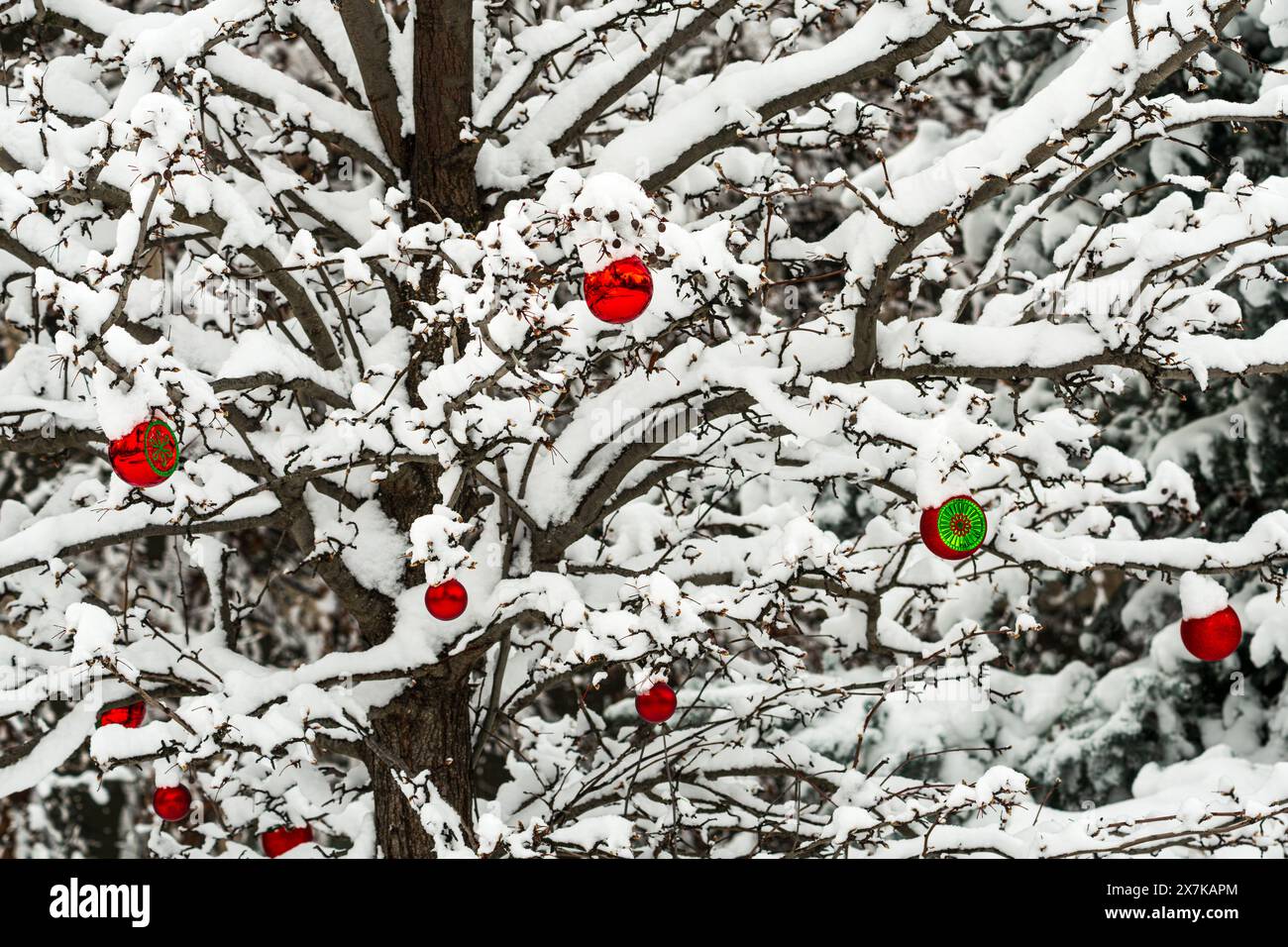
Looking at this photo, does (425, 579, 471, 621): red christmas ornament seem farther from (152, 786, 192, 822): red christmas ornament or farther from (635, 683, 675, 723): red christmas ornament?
(152, 786, 192, 822): red christmas ornament

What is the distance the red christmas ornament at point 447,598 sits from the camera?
346 centimetres

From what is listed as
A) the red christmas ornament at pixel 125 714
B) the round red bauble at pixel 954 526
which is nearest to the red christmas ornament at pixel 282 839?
the red christmas ornament at pixel 125 714

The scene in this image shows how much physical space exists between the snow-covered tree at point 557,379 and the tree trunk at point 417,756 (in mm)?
15

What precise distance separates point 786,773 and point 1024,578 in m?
3.01

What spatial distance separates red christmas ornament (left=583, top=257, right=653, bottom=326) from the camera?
2.77 metres

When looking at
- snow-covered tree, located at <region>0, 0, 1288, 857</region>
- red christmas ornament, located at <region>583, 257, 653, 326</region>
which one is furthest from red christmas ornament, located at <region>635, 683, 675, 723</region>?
red christmas ornament, located at <region>583, 257, 653, 326</region>

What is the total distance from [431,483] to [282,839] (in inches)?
60.1

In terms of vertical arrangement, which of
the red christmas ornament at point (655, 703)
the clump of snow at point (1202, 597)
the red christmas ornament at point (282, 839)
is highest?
the clump of snow at point (1202, 597)

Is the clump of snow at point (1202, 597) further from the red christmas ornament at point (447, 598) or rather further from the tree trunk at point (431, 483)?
the tree trunk at point (431, 483)

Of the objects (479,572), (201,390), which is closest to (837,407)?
(479,572)

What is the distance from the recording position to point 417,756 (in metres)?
4.54

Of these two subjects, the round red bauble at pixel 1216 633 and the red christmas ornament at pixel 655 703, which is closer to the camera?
the red christmas ornament at pixel 655 703
